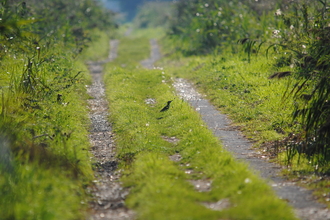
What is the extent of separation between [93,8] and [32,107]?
2746cm

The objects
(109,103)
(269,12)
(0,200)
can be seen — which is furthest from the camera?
(269,12)

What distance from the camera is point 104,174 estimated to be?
695 centimetres

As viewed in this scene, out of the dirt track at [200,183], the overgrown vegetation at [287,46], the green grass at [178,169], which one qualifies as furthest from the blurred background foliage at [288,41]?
the green grass at [178,169]

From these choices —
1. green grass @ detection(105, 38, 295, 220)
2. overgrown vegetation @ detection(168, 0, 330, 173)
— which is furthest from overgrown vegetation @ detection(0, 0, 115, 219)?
overgrown vegetation @ detection(168, 0, 330, 173)

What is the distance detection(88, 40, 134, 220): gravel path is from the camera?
549 cm

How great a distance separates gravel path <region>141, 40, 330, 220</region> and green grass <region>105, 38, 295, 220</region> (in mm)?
293

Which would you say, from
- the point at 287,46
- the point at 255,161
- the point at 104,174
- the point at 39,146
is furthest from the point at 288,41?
the point at 39,146

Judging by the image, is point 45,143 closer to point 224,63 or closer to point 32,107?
point 32,107

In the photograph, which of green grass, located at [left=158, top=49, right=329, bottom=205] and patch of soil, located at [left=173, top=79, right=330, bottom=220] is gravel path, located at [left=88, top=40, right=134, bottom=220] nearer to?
patch of soil, located at [left=173, top=79, right=330, bottom=220]

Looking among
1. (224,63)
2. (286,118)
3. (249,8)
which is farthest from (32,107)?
(249,8)

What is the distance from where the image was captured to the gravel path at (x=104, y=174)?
18.0ft

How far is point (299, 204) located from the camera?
5512 millimetres

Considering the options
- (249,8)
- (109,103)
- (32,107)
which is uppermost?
(249,8)

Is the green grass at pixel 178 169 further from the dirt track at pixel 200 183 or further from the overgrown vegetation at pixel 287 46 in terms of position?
the overgrown vegetation at pixel 287 46
